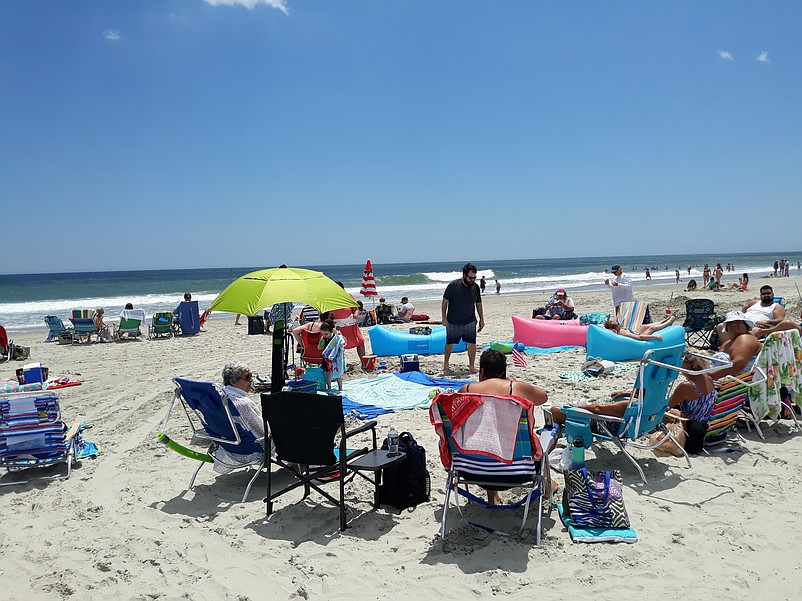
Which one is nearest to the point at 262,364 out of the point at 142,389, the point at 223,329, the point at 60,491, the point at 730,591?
the point at 142,389

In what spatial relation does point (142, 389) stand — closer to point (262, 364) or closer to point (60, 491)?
point (262, 364)

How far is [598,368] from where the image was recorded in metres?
7.09

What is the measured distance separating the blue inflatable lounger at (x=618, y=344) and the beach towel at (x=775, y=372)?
2737 mm

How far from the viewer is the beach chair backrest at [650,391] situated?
3.87m

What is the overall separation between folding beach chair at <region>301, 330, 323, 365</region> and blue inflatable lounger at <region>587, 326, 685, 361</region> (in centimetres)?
363

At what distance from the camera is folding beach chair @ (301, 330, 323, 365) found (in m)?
6.80

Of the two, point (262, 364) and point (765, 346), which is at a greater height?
point (765, 346)

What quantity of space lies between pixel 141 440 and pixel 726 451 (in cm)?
499

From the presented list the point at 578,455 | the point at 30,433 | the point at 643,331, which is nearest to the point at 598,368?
the point at 643,331

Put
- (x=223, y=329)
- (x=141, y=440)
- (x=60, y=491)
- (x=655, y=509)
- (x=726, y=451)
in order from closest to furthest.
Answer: (x=655, y=509) < (x=60, y=491) < (x=726, y=451) < (x=141, y=440) < (x=223, y=329)

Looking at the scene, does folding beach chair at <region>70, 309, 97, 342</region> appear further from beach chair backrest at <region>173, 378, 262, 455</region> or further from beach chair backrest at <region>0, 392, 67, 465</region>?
beach chair backrest at <region>173, 378, 262, 455</region>

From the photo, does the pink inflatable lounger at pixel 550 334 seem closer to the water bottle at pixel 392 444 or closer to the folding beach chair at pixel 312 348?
the folding beach chair at pixel 312 348

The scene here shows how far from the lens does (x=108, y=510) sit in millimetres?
3781

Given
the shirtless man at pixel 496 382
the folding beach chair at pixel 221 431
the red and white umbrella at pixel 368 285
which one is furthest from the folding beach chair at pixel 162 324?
the shirtless man at pixel 496 382
